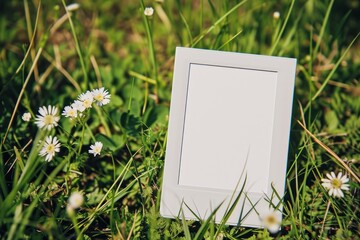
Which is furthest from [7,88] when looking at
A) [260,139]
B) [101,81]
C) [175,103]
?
[260,139]

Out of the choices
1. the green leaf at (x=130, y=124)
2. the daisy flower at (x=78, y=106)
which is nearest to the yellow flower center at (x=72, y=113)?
the daisy flower at (x=78, y=106)

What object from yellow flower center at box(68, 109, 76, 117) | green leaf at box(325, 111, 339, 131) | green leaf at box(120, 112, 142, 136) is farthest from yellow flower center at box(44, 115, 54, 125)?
green leaf at box(325, 111, 339, 131)

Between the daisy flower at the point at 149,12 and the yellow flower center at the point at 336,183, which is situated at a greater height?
the daisy flower at the point at 149,12

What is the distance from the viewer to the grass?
1052 millimetres

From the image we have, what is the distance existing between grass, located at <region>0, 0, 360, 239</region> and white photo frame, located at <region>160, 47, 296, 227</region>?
0.06 m

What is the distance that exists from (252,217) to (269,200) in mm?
69

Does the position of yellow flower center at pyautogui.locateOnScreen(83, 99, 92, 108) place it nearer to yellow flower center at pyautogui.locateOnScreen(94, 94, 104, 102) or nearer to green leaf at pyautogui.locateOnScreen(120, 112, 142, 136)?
yellow flower center at pyautogui.locateOnScreen(94, 94, 104, 102)

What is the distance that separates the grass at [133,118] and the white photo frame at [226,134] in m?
0.06

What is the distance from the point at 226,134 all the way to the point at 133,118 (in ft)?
1.23

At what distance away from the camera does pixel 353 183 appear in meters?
Result: 1.13

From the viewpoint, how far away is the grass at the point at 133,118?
1.05 metres

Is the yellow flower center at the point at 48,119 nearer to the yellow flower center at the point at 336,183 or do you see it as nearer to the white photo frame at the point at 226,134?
the white photo frame at the point at 226,134

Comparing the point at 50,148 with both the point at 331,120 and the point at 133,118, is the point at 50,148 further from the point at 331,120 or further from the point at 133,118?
the point at 331,120

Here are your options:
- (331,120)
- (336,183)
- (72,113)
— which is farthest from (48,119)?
(331,120)
